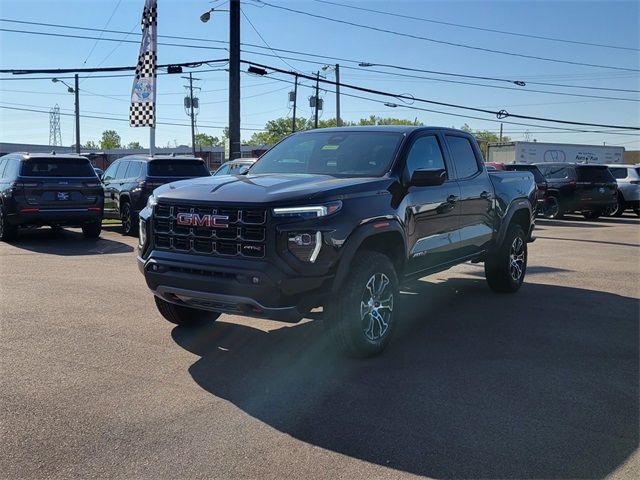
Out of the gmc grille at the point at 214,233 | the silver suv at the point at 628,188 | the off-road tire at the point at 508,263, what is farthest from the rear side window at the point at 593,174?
the gmc grille at the point at 214,233

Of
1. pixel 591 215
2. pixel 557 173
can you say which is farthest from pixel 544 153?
pixel 557 173

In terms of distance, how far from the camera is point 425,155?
19.9 feet

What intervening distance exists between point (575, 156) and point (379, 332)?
122 feet

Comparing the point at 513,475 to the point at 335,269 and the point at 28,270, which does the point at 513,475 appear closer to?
the point at 335,269

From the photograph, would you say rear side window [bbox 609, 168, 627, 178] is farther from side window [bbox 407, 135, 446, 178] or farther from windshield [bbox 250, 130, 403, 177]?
windshield [bbox 250, 130, 403, 177]

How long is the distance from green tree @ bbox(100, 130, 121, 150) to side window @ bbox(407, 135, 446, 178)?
502ft

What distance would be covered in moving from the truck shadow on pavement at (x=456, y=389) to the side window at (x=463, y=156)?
5.29 feet

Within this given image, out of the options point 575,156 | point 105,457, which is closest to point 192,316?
point 105,457

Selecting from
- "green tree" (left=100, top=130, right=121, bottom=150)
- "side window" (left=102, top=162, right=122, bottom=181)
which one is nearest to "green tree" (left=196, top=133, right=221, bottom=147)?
"green tree" (left=100, top=130, right=121, bottom=150)

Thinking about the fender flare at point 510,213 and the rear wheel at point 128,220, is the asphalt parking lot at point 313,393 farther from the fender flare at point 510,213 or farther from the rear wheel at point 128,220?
the rear wheel at point 128,220

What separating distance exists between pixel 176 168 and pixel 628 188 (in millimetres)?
17098

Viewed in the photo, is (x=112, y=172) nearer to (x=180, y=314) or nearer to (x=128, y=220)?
(x=128, y=220)

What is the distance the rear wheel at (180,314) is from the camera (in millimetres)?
5723

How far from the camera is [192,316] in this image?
5867mm
